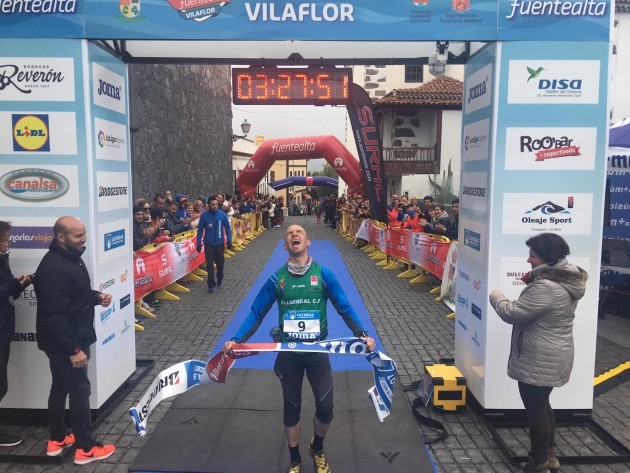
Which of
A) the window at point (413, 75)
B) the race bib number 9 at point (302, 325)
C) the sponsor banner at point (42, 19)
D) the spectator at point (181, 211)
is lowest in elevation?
the race bib number 9 at point (302, 325)

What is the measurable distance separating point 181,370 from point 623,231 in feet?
28.7

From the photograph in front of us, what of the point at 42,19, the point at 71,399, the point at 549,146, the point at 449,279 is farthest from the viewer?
the point at 449,279

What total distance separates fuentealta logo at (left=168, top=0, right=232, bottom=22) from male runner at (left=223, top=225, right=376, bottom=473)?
212 centimetres

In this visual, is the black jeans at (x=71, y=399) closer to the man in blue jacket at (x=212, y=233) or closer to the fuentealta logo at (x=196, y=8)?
the fuentealta logo at (x=196, y=8)

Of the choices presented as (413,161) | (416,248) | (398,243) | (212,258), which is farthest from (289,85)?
(413,161)

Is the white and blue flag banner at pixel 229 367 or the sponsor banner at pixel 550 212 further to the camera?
the sponsor banner at pixel 550 212

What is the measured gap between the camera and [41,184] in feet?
14.9

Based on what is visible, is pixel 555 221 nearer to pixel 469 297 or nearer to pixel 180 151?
pixel 469 297

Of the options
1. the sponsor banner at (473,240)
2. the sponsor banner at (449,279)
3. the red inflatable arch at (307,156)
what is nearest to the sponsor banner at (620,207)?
the sponsor banner at (449,279)

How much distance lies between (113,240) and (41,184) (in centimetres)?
83

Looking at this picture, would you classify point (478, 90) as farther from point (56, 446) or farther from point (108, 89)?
point (56, 446)

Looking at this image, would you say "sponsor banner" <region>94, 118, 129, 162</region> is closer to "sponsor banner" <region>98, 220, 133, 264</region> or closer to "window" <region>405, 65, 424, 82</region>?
"sponsor banner" <region>98, 220, 133, 264</region>

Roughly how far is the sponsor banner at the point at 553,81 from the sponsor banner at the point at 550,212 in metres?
0.84

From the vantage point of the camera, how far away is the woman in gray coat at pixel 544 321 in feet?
11.9
